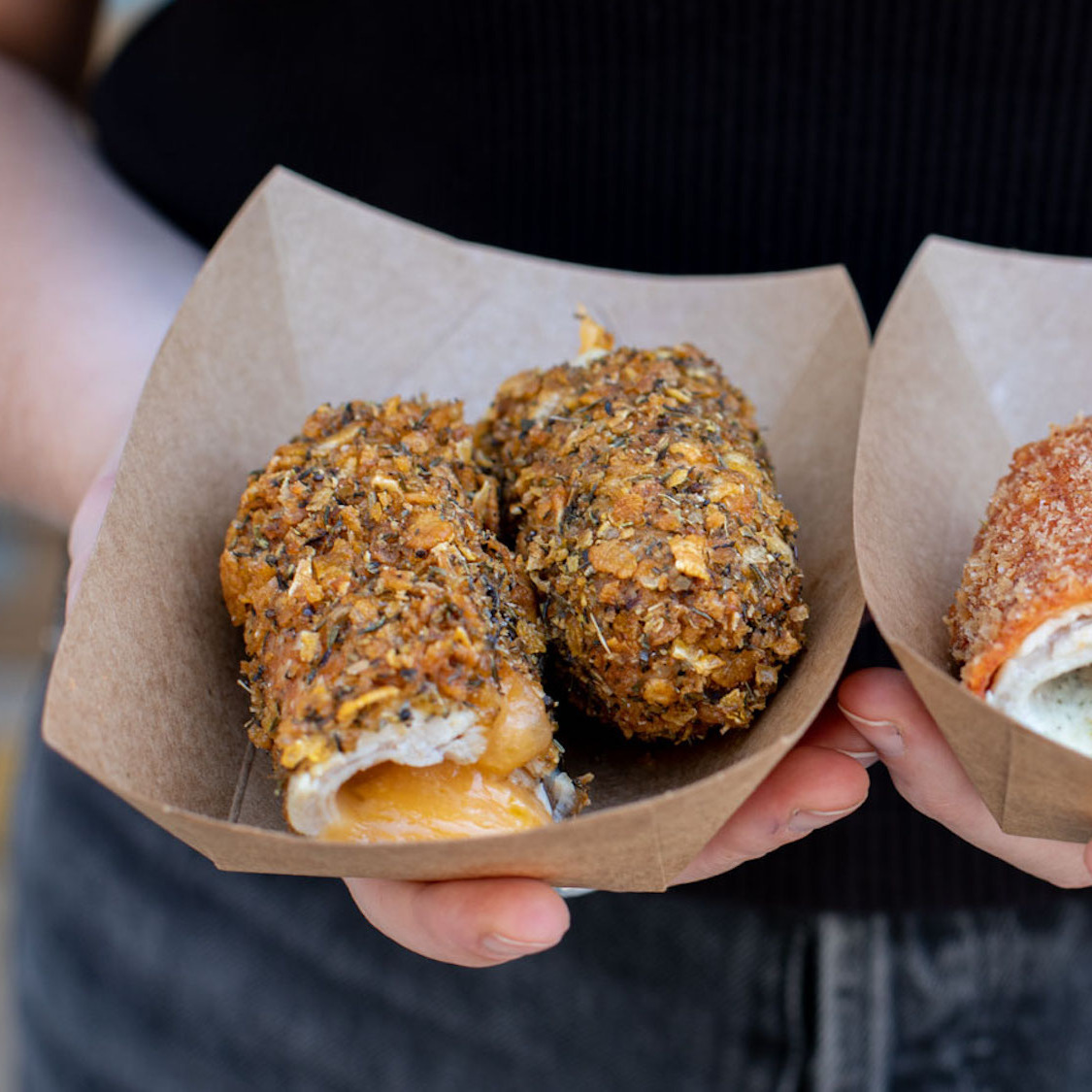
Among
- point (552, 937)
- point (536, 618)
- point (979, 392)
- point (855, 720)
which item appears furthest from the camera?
point (979, 392)

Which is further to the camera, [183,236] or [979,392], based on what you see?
[183,236]

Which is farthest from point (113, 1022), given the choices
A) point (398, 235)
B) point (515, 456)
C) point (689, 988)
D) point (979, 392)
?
point (979, 392)

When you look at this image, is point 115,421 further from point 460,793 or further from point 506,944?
point 506,944

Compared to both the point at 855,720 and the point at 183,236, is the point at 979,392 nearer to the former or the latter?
the point at 855,720

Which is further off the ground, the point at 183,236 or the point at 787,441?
the point at 183,236

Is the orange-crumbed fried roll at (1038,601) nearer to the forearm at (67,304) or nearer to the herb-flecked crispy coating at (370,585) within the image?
the herb-flecked crispy coating at (370,585)

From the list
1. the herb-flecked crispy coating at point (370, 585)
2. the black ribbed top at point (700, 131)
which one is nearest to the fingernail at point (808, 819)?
the herb-flecked crispy coating at point (370, 585)

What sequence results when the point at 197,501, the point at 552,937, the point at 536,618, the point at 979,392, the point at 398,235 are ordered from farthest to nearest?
the point at 398,235
the point at 979,392
the point at 197,501
the point at 536,618
the point at 552,937

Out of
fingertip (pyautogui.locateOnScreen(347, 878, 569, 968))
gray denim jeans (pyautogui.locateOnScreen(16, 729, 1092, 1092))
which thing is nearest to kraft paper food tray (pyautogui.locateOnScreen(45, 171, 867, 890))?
fingertip (pyautogui.locateOnScreen(347, 878, 569, 968))
